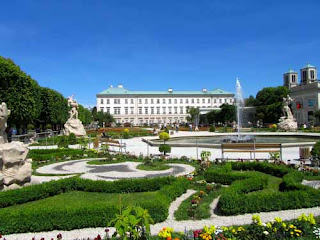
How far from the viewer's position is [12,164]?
6375 mm

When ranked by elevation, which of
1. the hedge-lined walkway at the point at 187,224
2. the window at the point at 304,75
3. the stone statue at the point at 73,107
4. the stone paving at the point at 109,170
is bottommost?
the hedge-lined walkway at the point at 187,224

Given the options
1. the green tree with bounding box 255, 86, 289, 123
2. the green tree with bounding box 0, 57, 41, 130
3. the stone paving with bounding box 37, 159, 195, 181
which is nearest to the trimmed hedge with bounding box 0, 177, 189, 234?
the stone paving with bounding box 37, 159, 195, 181

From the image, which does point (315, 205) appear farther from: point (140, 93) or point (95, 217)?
point (140, 93)

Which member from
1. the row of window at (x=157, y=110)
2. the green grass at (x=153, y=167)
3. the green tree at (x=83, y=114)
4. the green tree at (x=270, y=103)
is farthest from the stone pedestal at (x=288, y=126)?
the row of window at (x=157, y=110)

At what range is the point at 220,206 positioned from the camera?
514 cm

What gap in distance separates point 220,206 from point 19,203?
4.17 meters

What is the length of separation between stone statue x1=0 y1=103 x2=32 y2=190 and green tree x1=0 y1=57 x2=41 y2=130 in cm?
2048

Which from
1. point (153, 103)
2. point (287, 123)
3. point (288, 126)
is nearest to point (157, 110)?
point (153, 103)

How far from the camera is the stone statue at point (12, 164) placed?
627cm

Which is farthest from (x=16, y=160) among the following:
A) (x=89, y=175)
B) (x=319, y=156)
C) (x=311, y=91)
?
(x=311, y=91)

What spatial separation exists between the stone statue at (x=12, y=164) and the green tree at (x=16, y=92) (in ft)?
67.2

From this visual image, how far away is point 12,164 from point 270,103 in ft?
193

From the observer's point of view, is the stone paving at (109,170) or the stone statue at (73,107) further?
the stone statue at (73,107)

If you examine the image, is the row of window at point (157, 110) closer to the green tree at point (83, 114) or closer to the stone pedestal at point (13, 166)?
the green tree at point (83, 114)
